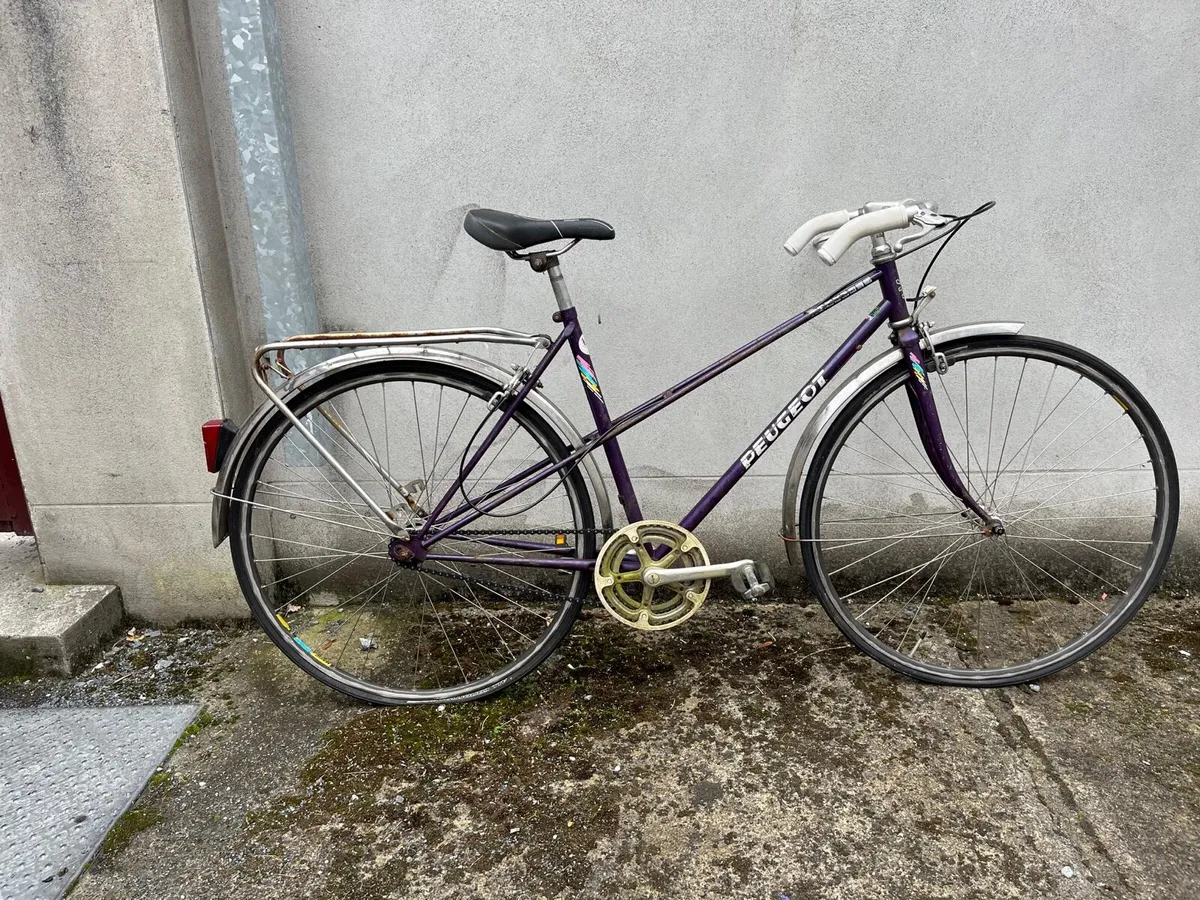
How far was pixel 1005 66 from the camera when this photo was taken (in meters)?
2.70

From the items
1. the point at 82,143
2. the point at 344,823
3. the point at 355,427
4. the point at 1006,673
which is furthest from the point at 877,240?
the point at 82,143

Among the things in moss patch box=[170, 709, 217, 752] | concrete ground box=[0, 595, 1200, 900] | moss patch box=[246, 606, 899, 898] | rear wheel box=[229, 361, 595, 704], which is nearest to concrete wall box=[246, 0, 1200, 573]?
rear wheel box=[229, 361, 595, 704]

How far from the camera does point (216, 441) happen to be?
240 cm

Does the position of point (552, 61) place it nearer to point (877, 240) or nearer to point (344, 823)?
point (877, 240)

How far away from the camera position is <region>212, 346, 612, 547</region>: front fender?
2.32 metres

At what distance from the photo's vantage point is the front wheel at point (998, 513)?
2984mm

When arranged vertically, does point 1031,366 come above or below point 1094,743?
above

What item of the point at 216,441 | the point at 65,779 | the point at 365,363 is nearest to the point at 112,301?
the point at 216,441

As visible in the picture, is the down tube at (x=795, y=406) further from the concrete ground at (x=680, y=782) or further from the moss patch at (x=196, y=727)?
the moss patch at (x=196, y=727)

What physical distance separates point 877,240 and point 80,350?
278 cm

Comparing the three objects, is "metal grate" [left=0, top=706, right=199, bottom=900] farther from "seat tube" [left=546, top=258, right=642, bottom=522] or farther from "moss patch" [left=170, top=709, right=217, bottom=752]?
"seat tube" [left=546, top=258, right=642, bottom=522]

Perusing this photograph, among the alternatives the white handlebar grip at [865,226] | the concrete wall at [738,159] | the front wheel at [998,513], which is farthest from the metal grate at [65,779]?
the white handlebar grip at [865,226]

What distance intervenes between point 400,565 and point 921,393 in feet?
5.79

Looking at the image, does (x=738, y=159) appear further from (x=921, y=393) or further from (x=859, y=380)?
(x=921, y=393)
